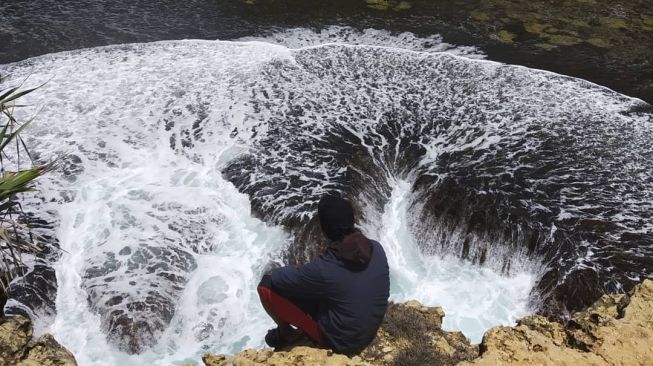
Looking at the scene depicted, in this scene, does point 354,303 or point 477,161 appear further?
point 477,161

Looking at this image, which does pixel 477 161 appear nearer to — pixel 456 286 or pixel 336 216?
pixel 456 286

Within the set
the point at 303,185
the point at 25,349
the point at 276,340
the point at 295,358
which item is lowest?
the point at 303,185

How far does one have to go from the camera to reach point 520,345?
18.0 feet

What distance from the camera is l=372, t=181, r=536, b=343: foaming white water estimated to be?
845 centimetres

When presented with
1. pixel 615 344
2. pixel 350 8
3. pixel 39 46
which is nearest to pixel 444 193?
pixel 615 344

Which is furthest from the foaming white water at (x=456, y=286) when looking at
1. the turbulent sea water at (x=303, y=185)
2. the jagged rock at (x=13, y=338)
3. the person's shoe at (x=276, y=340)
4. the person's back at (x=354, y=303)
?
the jagged rock at (x=13, y=338)

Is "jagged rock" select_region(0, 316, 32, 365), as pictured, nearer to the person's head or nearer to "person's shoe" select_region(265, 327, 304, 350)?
"person's shoe" select_region(265, 327, 304, 350)

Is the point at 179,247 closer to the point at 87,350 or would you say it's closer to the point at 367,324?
the point at 87,350

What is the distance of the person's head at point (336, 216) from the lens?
4.96 metres

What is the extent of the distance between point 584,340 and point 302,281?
2.83m

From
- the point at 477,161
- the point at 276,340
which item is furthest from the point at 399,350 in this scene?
the point at 477,161

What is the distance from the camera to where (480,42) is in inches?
656

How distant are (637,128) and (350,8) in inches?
393

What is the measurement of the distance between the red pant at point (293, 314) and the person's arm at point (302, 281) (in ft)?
0.29
